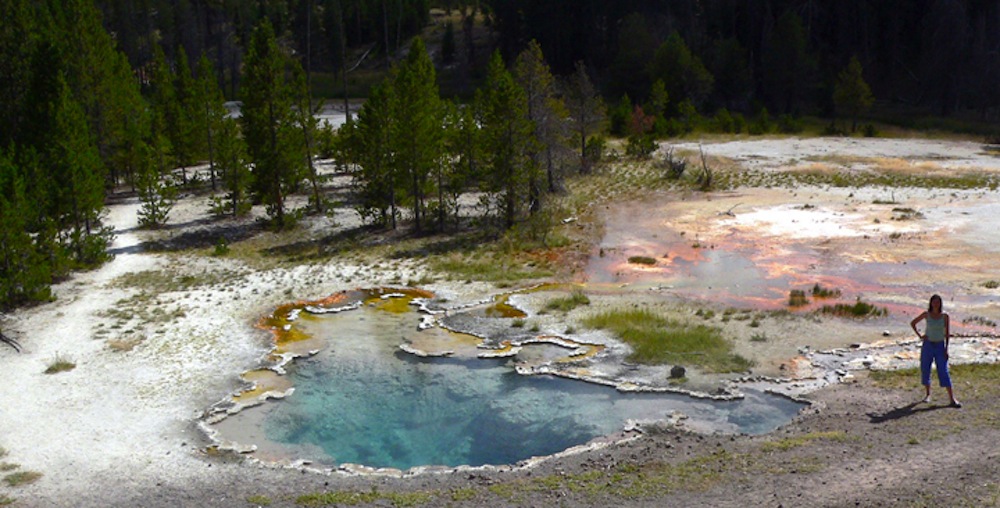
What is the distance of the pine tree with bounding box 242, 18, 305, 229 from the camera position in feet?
129

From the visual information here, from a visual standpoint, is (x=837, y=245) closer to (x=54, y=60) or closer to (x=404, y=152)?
(x=404, y=152)

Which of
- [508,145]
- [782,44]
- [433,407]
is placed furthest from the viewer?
[782,44]

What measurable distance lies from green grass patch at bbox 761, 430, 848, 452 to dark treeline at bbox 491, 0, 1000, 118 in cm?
7042

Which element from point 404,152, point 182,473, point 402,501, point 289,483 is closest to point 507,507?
point 402,501

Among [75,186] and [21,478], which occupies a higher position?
[75,186]

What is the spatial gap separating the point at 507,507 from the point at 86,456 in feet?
29.4

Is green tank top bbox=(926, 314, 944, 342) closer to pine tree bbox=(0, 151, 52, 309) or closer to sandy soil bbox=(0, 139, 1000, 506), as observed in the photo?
sandy soil bbox=(0, 139, 1000, 506)

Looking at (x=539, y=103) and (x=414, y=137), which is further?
(x=539, y=103)

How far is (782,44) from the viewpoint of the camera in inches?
3322

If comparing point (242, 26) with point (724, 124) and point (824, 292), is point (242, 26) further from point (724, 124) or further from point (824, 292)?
point (824, 292)

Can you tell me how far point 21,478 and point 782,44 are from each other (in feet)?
268

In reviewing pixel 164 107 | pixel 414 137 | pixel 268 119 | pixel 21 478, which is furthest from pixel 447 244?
pixel 164 107

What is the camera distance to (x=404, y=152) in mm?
38469

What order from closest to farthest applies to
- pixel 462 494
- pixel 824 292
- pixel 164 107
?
pixel 462 494 < pixel 824 292 < pixel 164 107
